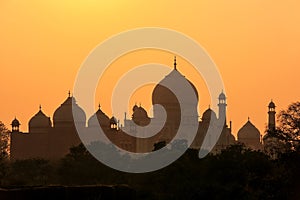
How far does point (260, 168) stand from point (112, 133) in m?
72.2

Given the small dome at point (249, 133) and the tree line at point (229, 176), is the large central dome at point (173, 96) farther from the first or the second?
the tree line at point (229, 176)

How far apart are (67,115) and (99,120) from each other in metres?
3.29

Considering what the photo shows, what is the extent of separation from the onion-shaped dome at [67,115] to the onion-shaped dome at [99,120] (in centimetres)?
76

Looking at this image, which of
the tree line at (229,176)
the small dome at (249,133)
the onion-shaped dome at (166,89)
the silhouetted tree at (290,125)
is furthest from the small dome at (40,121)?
the silhouetted tree at (290,125)

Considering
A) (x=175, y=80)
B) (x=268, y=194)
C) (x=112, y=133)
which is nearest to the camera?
(x=268, y=194)

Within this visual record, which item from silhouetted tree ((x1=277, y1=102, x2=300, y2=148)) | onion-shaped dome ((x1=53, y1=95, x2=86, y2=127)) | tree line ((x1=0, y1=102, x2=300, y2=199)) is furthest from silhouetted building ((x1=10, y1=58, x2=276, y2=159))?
silhouetted tree ((x1=277, y1=102, x2=300, y2=148))

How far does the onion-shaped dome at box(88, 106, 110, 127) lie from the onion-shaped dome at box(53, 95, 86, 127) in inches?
30.1

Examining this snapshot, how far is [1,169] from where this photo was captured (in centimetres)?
6894

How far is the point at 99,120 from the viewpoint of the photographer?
12081 cm

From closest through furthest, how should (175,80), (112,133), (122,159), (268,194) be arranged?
(268,194) < (122,159) < (175,80) < (112,133)

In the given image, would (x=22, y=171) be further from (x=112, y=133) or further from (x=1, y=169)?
(x=112, y=133)

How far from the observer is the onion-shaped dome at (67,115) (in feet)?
393

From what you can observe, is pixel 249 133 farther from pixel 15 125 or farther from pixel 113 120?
pixel 15 125

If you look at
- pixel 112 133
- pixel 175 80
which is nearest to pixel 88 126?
pixel 112 133
